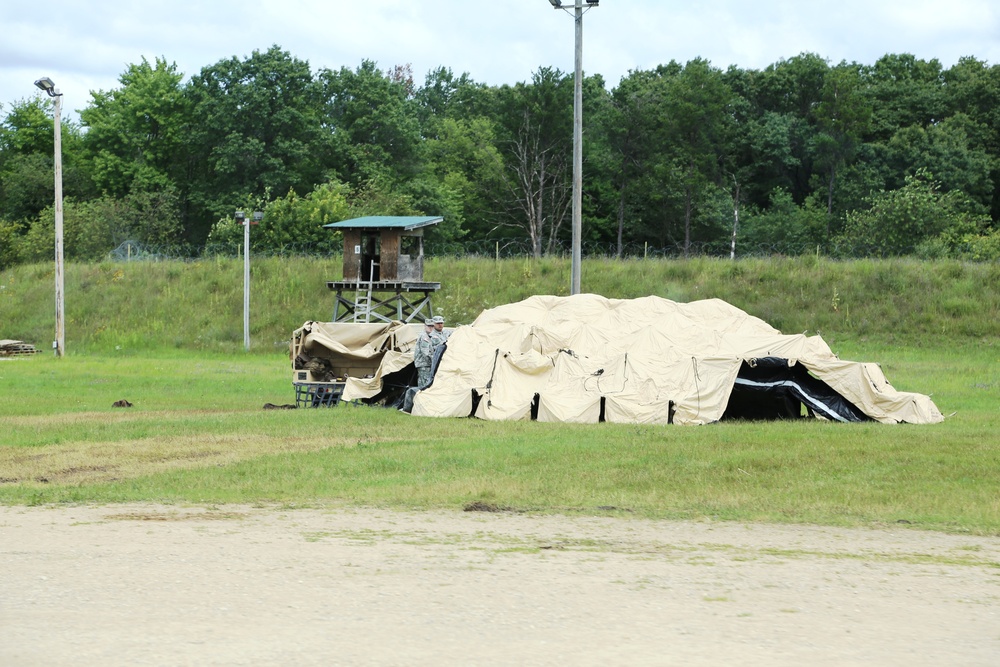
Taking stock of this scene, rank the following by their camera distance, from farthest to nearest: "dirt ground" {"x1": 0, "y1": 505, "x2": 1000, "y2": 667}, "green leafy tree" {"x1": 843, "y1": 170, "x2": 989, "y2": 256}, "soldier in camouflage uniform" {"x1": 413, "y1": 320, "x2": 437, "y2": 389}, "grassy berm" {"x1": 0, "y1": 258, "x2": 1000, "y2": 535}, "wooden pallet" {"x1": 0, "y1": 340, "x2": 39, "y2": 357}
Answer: "green leafy tree" {"x1": 843, "y1": 170, "x2": 989, "y2": 256} < "wooden pallet" {"x1": 0, "y1": 340, "x2": 39, "y2": 357} < "soldier in camouflage uniform" {"x1": 413, "y1": 320, "x2": 437, "y2": 389} < "grassy berm" {"x1": 0, "y1": 258, "x2": 1000, "y2": 535} < "dirt ground" {"x1": 0, "y1": 505, "x2": 1000, "y2": 667}

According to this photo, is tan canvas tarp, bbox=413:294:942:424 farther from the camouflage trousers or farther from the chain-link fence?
the chain-link fence

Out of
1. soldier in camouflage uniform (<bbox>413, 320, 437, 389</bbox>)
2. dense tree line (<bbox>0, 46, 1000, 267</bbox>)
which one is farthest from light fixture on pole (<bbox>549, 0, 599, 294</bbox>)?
dense tree line (<bbox>0, 46, 1000, 267</bbox>)

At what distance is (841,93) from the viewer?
83750 mm

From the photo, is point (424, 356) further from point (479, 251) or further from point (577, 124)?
point (479, 251)

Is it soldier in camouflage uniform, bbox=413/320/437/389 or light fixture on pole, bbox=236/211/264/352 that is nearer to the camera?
soldier in camouflage uniform, bbox=413/320/437/389

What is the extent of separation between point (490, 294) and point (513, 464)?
37475mm

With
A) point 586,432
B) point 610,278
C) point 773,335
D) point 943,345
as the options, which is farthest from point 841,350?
point 586,432

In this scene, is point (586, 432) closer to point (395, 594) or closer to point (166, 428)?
point (166, 428)

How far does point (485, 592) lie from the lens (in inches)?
340

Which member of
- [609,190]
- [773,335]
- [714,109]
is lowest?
[773,335]

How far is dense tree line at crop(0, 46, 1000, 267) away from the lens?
78750mm

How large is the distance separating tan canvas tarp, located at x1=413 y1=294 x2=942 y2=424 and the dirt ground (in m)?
9.62

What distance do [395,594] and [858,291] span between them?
44777mm

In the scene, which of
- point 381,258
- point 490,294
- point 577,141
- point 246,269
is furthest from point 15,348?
point 577,141
